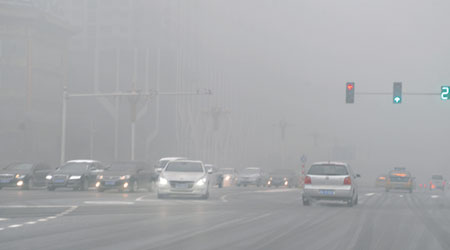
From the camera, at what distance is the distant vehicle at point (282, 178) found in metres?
53.6

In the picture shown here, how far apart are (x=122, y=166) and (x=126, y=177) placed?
4.34 ft

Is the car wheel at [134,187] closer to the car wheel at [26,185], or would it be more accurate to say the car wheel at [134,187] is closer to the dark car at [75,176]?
the dark car at [75,176]

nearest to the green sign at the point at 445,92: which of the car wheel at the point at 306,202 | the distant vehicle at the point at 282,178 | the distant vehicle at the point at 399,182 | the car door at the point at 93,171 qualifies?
the distant vehicle at the point at 399,182

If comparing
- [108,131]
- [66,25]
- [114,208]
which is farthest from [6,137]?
[114,208]

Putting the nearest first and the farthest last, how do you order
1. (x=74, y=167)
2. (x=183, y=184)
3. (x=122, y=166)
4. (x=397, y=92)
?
(x=183, y=184)
(x=122, y=166)
(x=74, y=167)
(x=397, y=92)

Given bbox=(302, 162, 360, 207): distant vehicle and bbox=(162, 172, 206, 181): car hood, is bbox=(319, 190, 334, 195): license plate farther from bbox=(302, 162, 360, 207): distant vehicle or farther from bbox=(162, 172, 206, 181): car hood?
bbox=(162, 172, 206, 181): car hood

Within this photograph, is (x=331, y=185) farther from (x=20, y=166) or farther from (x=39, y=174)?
(x=20, y=166)

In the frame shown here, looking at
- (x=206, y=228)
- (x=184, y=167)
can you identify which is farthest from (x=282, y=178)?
(x=206, y=228)

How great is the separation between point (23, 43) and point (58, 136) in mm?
12299

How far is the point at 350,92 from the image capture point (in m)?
34.3

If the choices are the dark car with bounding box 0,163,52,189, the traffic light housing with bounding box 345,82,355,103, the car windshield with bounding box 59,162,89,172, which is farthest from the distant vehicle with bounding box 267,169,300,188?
the car windshield with bounding box 59,162,89,172

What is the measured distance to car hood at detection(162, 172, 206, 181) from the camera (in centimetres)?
2523

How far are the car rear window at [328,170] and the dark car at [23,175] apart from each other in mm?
17094

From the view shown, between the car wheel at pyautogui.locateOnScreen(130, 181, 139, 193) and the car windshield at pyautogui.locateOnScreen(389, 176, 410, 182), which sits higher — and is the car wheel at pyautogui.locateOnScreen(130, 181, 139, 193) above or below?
above
